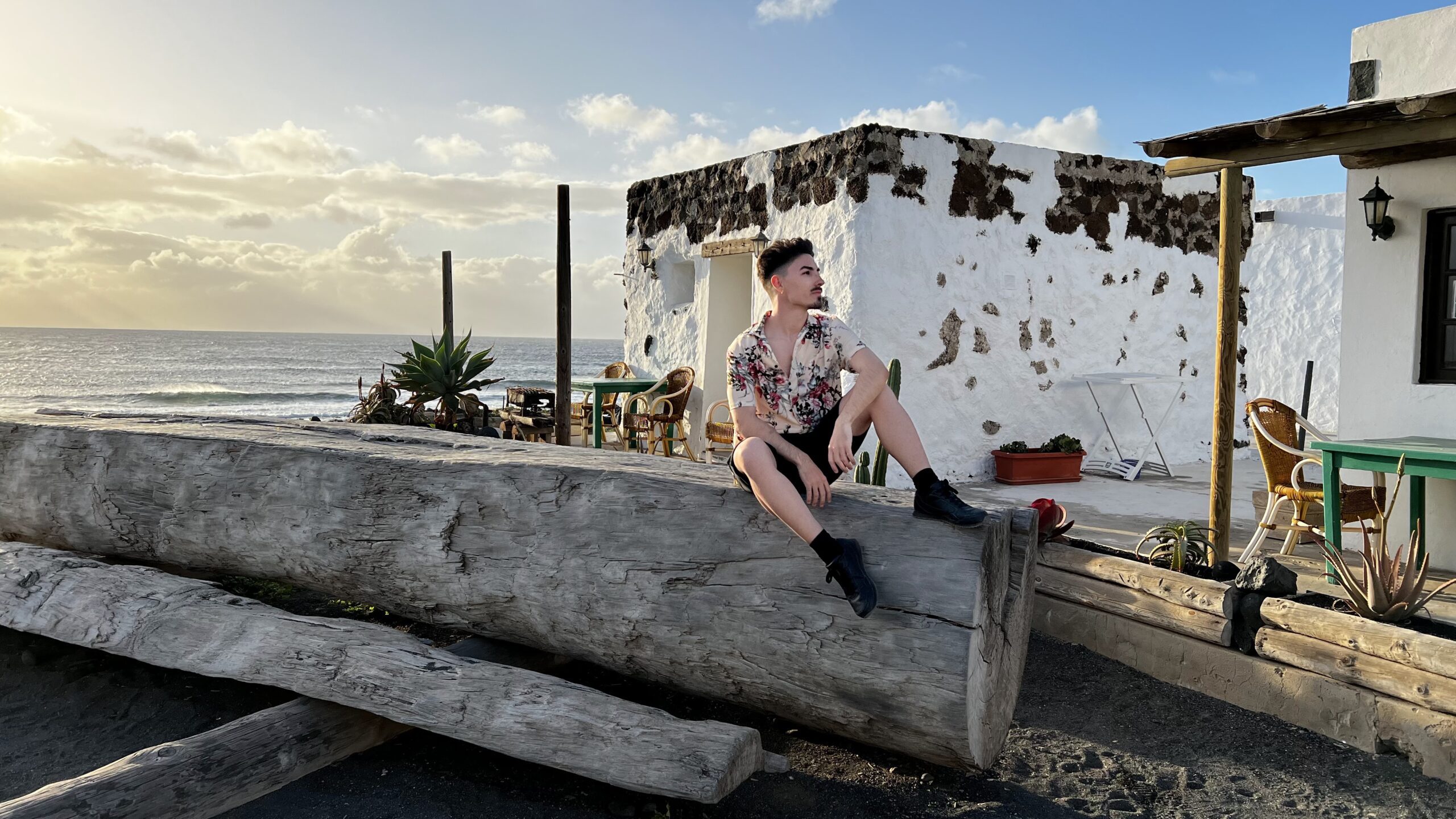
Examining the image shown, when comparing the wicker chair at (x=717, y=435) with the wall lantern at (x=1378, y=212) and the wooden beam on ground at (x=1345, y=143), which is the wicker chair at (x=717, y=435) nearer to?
the wooden beam on ground at (x=1345, y=143)

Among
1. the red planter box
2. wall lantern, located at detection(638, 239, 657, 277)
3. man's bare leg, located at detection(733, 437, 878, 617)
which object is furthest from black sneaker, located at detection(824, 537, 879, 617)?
wall lantern, located at detection(638, 239, 657, 277)

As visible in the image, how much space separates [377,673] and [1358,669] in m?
2.90

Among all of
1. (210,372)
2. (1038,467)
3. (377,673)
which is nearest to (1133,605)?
(377,673)

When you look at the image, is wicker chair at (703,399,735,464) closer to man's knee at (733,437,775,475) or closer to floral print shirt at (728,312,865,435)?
floral print shirt at (728,312,865,435)

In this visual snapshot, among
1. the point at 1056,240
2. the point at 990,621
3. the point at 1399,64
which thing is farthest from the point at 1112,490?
the point at 990,621

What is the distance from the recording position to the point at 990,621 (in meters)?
2.53

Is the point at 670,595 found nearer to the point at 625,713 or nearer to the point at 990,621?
the point at 625,713

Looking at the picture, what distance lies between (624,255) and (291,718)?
7.45 metres

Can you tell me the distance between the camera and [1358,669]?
8.89ft

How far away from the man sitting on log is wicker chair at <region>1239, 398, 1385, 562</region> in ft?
8.05

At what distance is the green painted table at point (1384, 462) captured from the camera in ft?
12.5

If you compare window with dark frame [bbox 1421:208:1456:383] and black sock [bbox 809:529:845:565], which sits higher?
window with dark frame [bbox 1421:208:1456:383]

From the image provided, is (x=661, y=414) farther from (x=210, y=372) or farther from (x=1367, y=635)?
(x=210, y=372)

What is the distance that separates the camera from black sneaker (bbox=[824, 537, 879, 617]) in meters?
2.40
